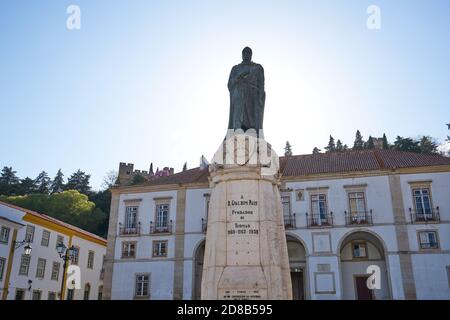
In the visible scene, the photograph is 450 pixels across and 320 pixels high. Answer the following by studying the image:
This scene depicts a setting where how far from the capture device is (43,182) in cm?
7812

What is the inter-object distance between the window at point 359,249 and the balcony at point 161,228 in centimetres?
1276

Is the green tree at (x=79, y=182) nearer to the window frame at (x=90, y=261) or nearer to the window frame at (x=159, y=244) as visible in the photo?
the window frame at (x=90, y=261)

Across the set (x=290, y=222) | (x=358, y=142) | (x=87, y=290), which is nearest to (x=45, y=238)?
(x=87, y=290)

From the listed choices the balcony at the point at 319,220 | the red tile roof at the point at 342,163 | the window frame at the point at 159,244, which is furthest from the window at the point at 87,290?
the balcony at the point at 319,220

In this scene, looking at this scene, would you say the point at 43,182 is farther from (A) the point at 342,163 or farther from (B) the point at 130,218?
(A) the point at 342,163

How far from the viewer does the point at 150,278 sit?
30344 millimetres

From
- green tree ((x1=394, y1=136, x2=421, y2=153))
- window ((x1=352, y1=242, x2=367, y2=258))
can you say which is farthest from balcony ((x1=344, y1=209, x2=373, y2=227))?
green tree ((x1=394, y1=136, x2=421, y2=153))

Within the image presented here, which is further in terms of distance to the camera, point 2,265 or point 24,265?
point 24,265

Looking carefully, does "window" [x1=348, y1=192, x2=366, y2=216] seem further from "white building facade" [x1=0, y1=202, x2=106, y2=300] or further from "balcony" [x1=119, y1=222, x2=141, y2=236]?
"white building facade" [x1=0, y1=202, x2=106, y2=300]

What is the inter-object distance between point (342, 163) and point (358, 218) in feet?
16.3

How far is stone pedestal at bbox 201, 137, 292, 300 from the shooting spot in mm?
7305

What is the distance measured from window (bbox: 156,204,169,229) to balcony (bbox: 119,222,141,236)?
1477 millimetres
